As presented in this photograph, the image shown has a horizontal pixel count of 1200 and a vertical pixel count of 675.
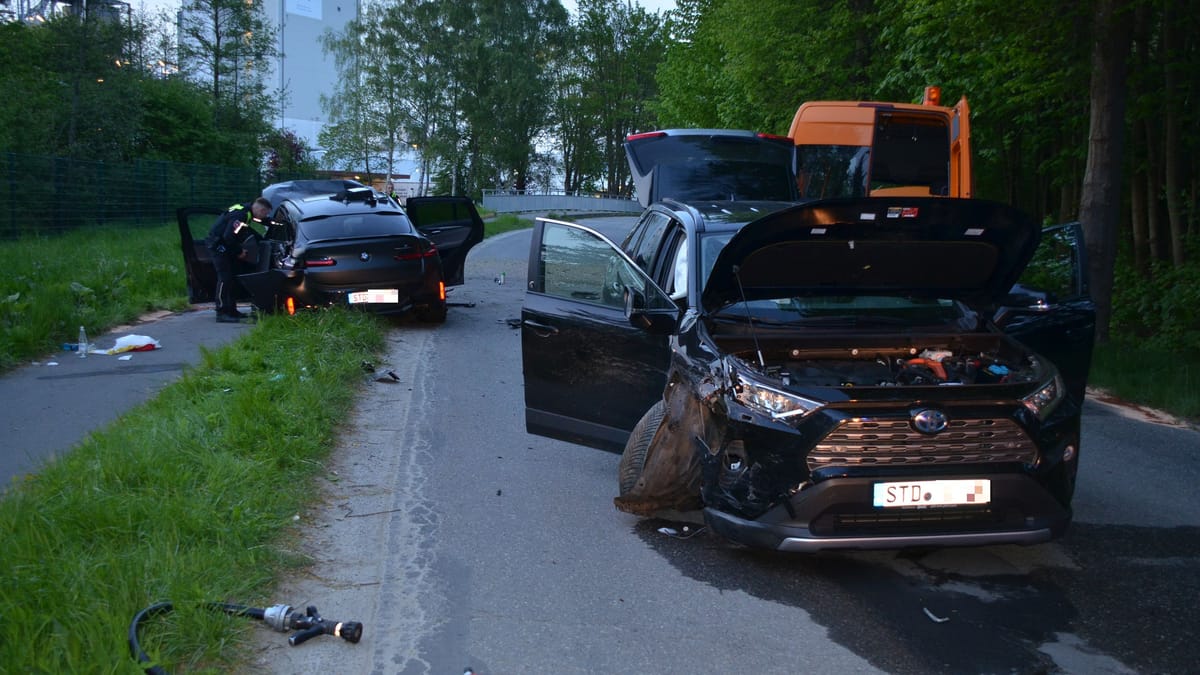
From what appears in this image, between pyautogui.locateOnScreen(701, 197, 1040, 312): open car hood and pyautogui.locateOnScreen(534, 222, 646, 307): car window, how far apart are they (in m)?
0.85

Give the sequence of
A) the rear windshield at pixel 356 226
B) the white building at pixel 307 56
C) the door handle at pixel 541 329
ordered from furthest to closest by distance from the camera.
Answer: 1. the white building at pixel 307 56
2. the rear windshield at pixel 356 226
3. the door handle at pixel 541 329

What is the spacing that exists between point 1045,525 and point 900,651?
104 cm

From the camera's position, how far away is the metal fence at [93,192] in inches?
774

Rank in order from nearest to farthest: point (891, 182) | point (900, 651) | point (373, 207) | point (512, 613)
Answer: point (900, 651), point (512, 613), point (373, 207), point (891, 182)

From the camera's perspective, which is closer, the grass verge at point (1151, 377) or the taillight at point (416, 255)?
the grass verge at point (1151, 377)

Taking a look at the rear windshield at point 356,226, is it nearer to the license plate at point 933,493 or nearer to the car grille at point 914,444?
the car grille at point 914,444

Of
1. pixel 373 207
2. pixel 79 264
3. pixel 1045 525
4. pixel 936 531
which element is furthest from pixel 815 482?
pixel 79 264

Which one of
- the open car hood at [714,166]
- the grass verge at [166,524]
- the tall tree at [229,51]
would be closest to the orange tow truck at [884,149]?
the open car hood at [714,166]

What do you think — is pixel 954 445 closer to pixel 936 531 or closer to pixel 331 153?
pixel 936 531

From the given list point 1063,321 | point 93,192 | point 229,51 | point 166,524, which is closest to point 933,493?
point 1063,321

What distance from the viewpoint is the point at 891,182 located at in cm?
1439

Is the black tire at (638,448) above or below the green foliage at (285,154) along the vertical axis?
below

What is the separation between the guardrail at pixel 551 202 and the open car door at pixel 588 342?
180 ft

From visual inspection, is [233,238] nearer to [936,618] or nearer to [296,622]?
[296,622]
